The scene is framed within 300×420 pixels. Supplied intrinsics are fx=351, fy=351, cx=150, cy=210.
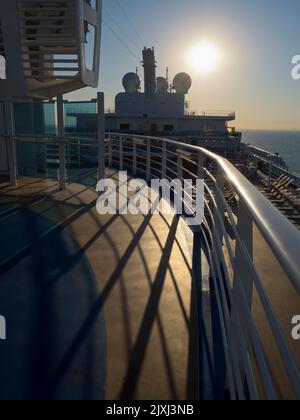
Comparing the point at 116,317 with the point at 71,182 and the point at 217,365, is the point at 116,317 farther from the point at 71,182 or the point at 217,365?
the point at 71,182

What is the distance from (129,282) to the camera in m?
3.01

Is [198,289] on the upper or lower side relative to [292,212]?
upper

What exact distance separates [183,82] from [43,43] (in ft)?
104

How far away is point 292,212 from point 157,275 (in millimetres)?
7588

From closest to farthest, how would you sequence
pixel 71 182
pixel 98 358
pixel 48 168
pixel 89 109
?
pixel 98 358 → pixel 89 109 → pixel 71 182 → pixel 48 168

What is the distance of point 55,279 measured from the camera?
304 centimetres

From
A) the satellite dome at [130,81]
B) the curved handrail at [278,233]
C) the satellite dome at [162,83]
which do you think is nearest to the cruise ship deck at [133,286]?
the curved handrail at [278,233]

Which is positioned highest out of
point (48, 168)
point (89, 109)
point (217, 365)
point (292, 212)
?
point (89, 109)

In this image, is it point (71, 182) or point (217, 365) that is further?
point (71, 182)

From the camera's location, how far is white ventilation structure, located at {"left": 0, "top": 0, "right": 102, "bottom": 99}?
19.6 ft

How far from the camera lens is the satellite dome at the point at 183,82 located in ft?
117

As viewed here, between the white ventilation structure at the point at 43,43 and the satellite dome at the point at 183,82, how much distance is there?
3055cm
